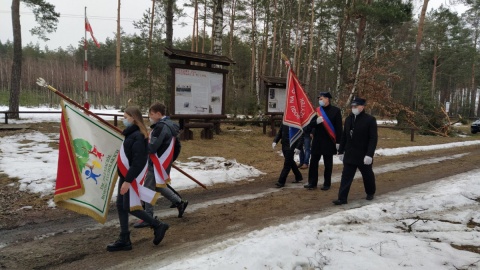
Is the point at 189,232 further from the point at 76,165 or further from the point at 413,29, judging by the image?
the point at 413,29

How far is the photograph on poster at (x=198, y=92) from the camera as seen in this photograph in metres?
12.2

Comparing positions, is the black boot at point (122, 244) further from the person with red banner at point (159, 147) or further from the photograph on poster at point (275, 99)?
the photograph on poster at point (275, 99)

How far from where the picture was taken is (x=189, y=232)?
4.89 m

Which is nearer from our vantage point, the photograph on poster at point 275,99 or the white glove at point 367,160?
the white glove at point 367,160

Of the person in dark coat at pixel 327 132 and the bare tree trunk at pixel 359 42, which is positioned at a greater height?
the bare tree trunk at pixel 359 42

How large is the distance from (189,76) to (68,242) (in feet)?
28.9

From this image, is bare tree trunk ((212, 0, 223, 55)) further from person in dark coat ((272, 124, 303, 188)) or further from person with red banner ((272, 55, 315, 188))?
Result: person in dark coat ((272, 124, 303, 188))

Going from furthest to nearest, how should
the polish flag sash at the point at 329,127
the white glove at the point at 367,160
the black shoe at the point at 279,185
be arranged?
the black shoe at the point at 279,185 < the polish flag sash at the point at 329,127 < the white glove at the point at 367,160

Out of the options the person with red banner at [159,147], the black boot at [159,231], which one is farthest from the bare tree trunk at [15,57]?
the black boot at [159,231]

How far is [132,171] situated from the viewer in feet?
13.0

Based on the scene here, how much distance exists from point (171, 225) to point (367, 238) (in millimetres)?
2946

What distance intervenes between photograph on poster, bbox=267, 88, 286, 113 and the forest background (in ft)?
11.7

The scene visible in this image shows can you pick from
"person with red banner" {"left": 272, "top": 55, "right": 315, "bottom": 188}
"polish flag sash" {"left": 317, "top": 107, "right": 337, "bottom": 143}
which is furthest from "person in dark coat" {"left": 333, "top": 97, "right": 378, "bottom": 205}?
"person with red banner" {"left": 272, "top": 55, "right": 315, "bottom": 188}

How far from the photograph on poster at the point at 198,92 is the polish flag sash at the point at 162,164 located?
7.31m
